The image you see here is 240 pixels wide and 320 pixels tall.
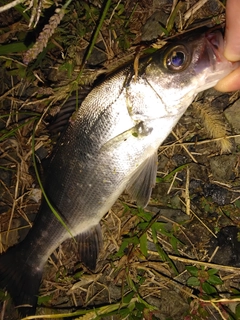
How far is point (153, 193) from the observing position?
9.79ft

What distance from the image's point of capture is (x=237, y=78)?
2.21 metres

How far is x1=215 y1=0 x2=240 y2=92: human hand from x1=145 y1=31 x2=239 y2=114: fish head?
0.24 feet

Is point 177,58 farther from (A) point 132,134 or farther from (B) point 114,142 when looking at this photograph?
(B) point 114,142

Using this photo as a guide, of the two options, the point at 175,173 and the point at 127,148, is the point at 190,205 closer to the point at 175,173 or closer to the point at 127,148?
the point at 175,173

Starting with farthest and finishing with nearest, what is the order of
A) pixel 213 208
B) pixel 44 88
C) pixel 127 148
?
1. pixel 44 88
2. pixel 213 208
3. pixel 127 148

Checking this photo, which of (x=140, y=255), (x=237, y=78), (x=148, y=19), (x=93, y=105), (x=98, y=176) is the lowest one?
(x=140, y=255)

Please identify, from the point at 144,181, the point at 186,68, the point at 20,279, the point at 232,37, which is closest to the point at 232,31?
the point at 232,37

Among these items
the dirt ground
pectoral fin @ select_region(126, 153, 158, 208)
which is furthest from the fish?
the dirt ground

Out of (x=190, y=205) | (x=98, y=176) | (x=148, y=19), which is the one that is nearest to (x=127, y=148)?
(x=98, y=176)

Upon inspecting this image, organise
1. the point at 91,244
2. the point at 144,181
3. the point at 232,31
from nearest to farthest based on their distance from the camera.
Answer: the point at 232,31
the point at 144,181
the point at 91,244

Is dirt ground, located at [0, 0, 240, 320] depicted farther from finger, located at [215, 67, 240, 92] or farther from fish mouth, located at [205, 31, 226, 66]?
fish mouth, located at [205, 31, 226, 66]

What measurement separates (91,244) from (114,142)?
1.01 meters

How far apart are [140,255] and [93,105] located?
1375mm

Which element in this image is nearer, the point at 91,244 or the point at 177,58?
the point at 177,58
